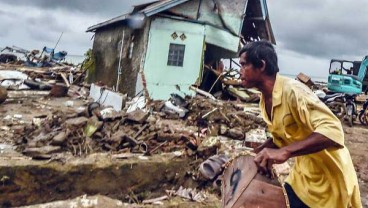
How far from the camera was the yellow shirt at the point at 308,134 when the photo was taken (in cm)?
194

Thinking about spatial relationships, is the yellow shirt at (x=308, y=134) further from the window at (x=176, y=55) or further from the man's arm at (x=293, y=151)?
the window at (x=176, y=55)

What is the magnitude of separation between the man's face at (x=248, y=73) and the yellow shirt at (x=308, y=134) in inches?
5.2

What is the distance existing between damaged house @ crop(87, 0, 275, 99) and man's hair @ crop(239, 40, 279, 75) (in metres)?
9.66

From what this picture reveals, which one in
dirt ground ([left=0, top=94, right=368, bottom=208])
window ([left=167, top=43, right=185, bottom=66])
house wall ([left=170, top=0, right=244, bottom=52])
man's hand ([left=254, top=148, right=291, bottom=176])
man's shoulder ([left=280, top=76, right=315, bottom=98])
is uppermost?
house wall ([left=170, top=0, right=244, bottom=52])

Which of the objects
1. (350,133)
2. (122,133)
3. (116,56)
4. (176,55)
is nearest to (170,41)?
(176,55)

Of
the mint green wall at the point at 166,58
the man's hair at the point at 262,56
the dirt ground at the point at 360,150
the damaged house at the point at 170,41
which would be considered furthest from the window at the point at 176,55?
the man's hair at the point at 262,56

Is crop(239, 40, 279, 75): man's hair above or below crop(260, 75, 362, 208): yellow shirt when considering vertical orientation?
above

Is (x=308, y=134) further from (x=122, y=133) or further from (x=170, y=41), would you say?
(x=170, y=41)

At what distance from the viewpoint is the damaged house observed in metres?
12.1

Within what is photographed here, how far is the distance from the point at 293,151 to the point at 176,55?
35.2ft

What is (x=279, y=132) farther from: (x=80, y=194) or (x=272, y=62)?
(x=80, y=194)

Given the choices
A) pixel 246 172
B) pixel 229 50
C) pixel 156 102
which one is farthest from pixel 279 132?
pixel 229 50

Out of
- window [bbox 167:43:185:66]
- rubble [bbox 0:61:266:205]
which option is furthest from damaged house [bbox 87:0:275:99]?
rubble [bbox 0:61:266:205]

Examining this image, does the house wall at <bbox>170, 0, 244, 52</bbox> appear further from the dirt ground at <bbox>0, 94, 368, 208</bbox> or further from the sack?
the sack
